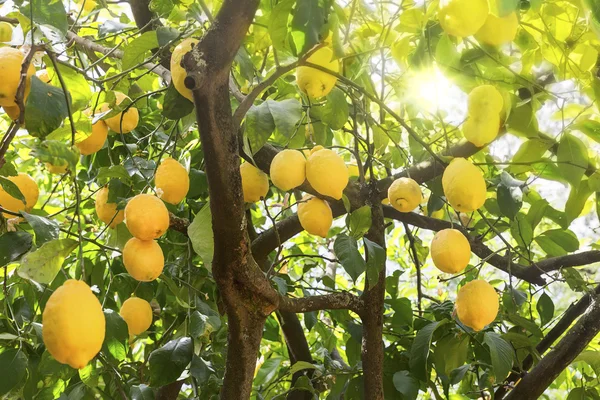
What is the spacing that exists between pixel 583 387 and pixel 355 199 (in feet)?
2.04

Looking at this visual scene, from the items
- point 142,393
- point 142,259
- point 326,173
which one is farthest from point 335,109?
point 142,393

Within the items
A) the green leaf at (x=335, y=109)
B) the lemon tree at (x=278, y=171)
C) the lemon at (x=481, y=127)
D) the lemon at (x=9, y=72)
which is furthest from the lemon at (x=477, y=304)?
the lemon at (x=9, y=72)

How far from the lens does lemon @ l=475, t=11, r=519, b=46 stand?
25.6 inches

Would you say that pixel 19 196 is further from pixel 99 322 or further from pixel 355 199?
pixel 355 199

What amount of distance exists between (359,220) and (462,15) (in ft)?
1.26

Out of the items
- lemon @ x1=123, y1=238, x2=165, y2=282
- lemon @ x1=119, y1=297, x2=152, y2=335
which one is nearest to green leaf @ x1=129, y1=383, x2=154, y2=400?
lemon @ x1=119, y1=297, x2=152, y2=335

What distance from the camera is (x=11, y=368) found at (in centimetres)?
83

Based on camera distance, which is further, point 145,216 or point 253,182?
point 253,182

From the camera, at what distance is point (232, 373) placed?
2.92 ft

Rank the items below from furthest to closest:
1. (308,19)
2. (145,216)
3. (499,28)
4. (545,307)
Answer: (545,307), (145,216), (499,28), (308,19)

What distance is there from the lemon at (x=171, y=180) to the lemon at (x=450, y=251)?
15.0 inches

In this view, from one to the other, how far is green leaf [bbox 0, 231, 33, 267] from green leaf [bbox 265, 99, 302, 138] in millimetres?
351

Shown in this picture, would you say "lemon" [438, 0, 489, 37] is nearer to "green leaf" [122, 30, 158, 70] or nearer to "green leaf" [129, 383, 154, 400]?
"green leaf" [122, 30, 158, 70]

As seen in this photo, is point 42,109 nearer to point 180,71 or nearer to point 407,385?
point 180,71
